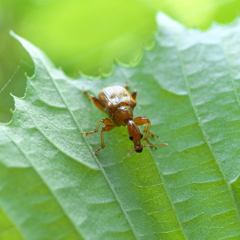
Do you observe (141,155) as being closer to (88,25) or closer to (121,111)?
(121,111)

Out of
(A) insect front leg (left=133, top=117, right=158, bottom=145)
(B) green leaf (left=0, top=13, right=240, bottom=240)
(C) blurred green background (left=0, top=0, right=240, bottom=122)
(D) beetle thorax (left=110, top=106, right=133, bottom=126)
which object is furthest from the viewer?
(C) blurred green background (left=0, top=0, right=240, bottom=122)

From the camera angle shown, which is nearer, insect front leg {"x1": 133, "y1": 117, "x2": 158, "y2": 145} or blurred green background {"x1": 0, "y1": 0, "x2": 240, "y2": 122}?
insect front leg {"x1": 133, "y1": 117, "x2": 158, "y2": 145}

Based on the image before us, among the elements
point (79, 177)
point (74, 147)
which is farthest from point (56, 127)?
point (79, 177)

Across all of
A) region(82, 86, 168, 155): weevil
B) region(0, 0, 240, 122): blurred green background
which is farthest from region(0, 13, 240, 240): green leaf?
region(0, 0, 240, 122): blurred green background

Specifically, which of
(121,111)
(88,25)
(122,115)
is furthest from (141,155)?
(88,25)

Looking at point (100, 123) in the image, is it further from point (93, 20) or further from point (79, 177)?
point (93, 20)

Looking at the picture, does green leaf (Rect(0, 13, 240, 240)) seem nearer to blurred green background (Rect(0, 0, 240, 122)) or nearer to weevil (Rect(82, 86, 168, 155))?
weevil (Rect(82, 86, 168, 155))
